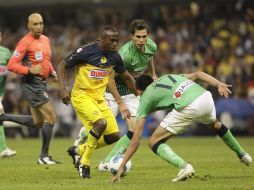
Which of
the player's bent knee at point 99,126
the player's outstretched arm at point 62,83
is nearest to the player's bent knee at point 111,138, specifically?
the player's bent knee at point 99,126

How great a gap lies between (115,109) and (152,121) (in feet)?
43.5

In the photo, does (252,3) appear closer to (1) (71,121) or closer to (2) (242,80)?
(2) (242,80)

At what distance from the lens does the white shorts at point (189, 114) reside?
37.9 ft

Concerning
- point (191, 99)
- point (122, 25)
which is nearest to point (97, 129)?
point (191, 99)

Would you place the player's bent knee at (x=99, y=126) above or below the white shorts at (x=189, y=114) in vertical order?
below

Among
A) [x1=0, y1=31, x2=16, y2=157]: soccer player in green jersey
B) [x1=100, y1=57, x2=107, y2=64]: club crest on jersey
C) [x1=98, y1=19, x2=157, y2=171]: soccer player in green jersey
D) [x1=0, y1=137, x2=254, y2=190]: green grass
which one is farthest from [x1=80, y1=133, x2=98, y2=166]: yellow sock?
[x1=0, y1=31, x2=16, y2=157]: soccer player in green jersey

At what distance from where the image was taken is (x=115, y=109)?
569 inches

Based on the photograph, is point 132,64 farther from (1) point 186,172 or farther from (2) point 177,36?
(2) point 177,36

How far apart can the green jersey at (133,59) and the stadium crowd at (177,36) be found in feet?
41.7

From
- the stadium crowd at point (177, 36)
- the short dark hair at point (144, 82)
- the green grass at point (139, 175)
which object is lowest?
the stadium crowd at point (177, 36)

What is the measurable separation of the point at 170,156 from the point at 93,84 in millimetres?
2037

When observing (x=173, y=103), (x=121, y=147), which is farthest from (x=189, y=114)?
(x=121, y=147)

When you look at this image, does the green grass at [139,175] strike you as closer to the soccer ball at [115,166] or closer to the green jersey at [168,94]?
the soccer ball at [115,166]

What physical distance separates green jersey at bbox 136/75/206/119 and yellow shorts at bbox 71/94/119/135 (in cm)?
115
